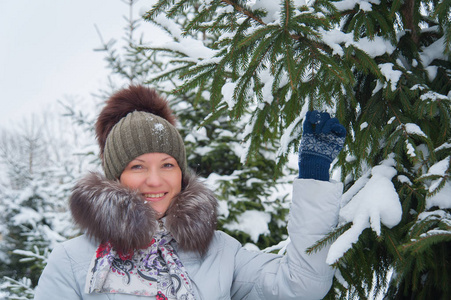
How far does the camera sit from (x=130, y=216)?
177 cm

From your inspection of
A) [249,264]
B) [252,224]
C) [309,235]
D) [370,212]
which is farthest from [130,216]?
[252,224]

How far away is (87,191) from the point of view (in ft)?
6.13

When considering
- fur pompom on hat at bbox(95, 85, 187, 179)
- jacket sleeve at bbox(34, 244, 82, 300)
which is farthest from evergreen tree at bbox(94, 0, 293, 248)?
jacket sleeve at bbox(34, 244, 82, 300)

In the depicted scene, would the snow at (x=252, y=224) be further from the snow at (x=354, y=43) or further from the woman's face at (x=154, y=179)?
the snow at (x=354, y=43)

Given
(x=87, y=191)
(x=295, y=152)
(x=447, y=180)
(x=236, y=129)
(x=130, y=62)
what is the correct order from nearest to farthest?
1. (x=447, y=180)
2. (x=87, y=191)
3. (x=295, y=152)
4. (x=236, y=129)
5. (x=130, y=62)

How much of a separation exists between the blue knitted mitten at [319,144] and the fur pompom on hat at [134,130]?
0.77m

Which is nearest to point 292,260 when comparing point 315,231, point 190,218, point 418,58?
point 315,231

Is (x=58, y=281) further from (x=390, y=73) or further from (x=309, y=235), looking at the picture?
(x=390, y=73)

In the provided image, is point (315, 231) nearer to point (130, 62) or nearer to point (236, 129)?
point (236, 129)

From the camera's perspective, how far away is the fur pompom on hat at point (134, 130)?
6.56 ft

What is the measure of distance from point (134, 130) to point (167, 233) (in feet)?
1.79

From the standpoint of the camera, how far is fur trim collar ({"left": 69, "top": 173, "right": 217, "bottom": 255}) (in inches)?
68.8

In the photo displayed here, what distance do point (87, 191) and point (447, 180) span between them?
1.53 meters

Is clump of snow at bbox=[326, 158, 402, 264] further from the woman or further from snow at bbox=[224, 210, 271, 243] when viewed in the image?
snow at bbox=[224, 210, 271, 243]
